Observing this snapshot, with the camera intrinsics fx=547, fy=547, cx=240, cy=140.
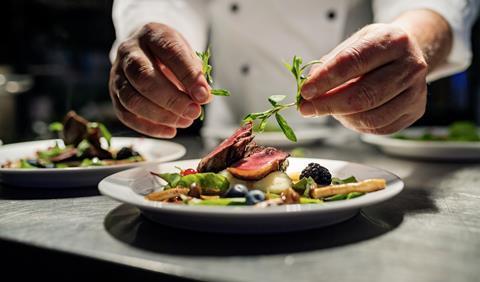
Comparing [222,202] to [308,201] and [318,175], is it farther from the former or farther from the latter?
[318,175]

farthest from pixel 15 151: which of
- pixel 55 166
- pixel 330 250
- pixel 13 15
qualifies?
pixel 13 15

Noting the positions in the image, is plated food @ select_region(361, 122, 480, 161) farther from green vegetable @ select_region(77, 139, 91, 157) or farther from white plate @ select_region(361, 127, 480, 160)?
green vegetable @ select_region(77, 139, 91, 157)

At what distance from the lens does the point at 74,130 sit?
Result: 178cm

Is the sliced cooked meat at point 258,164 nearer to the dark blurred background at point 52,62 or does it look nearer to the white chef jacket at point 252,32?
the white chef jacket at point 252,32

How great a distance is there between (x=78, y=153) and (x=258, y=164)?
27.7 inches

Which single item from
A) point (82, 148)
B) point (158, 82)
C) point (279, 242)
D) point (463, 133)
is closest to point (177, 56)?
point (158, 82)

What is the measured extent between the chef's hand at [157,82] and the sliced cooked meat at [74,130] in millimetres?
223

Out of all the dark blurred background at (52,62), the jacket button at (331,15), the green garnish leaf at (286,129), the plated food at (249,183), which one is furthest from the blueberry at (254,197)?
the dark blurred background at (52,62)

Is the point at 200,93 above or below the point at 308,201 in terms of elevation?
above

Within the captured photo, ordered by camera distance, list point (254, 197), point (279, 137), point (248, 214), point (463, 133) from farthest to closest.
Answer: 1. point (279, 137)
2. point (463, 133)
3. point (254, 197)
4. point (248, 214)

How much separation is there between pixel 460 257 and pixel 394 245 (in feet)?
0.36

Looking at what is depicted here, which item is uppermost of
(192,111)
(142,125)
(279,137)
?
(192,111)

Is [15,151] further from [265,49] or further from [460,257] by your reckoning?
[460,257]

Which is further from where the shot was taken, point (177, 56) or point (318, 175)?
point (177, 56)
